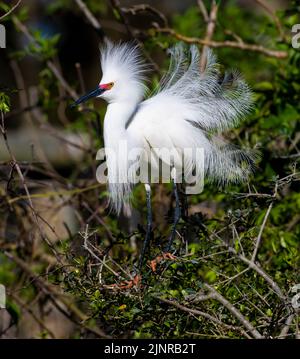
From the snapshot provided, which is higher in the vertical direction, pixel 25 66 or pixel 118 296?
pixel 25 66

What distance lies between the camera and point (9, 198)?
304 cm

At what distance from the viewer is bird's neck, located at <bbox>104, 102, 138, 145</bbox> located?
8.73ft

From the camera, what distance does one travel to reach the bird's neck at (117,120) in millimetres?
2660

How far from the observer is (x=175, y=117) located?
104 inches

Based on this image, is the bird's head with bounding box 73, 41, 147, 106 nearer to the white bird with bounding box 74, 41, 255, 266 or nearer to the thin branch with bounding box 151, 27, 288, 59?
the white bird with bounding box 74, 41, 255, 266

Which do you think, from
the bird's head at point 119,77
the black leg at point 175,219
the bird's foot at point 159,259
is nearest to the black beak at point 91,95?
the bird's head at point 119,77

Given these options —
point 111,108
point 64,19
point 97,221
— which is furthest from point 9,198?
point 64,19

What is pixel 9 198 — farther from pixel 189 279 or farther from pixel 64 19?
pixel 64 19

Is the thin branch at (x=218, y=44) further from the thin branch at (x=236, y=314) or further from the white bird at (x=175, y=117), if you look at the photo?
the thin branch at (x=236, y=314)

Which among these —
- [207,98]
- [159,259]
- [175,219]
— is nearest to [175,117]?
[207,98]

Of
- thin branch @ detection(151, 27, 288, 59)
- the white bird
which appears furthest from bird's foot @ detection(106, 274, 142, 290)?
thin branch @ detection(151, 27, 288, 59)

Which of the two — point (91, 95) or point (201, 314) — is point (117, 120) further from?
point (201, 314)
